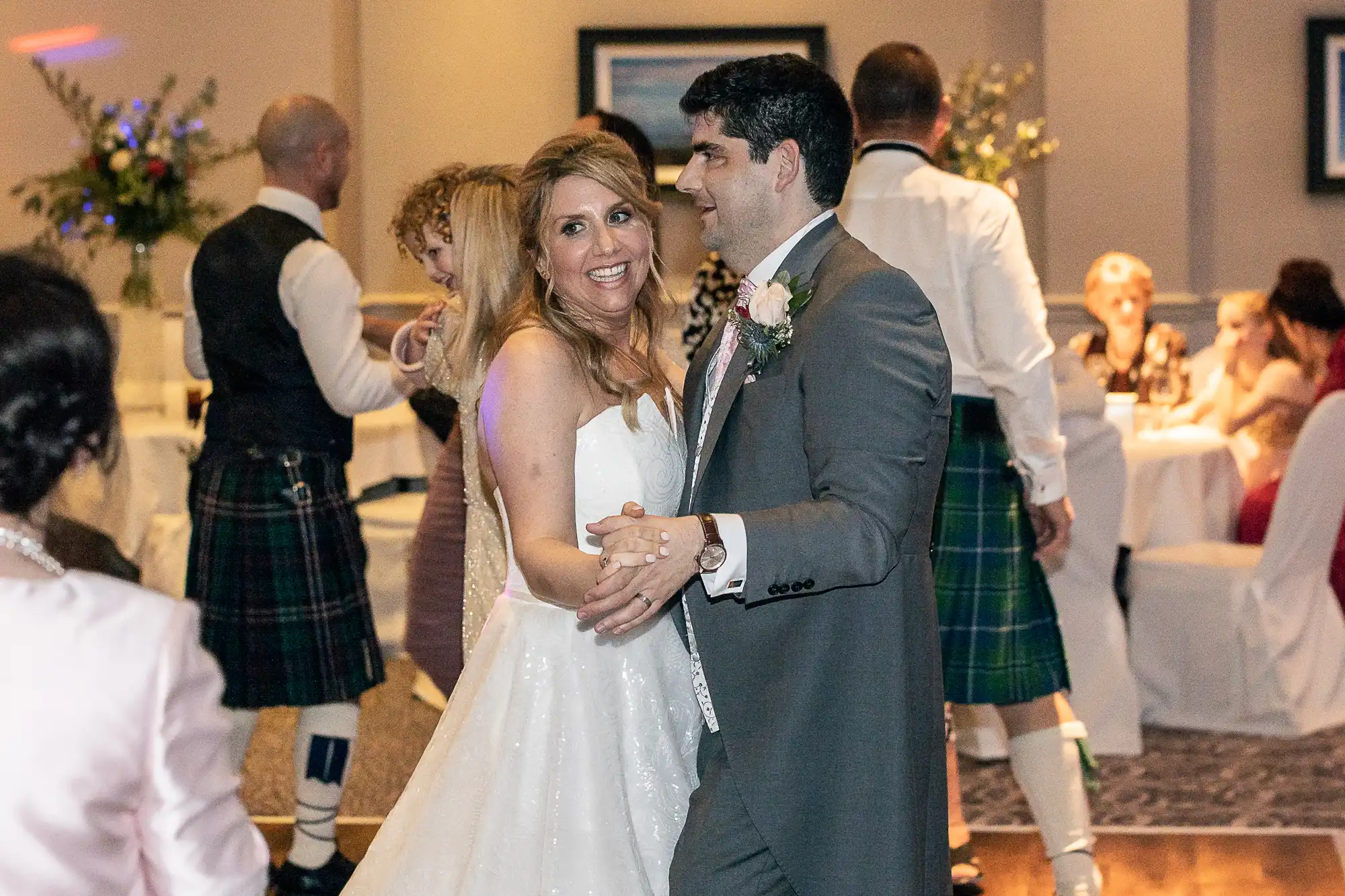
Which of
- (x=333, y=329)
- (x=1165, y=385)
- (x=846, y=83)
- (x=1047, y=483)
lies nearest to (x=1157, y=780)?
(x=1047, y=483)

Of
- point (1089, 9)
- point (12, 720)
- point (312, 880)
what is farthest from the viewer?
point (1089, 9)

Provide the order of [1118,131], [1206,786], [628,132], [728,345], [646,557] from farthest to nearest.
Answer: [1118,131]
[1206,786]
[628,132]
[728,345]
[646,557]

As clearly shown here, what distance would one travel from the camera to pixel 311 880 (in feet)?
11.2

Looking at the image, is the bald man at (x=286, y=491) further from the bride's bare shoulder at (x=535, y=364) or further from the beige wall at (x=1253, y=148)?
the beige wall at (x=1253, y=148)

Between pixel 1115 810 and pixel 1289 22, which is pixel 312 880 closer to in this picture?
pixel 1115 810

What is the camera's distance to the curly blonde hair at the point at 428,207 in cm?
304

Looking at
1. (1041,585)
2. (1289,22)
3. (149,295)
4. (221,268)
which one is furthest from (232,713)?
(1289,22)

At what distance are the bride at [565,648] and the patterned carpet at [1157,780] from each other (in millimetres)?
2080

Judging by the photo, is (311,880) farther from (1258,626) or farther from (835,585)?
(1258,626)

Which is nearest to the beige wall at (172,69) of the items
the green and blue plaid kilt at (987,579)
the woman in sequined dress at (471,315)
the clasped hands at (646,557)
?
the woman in sequined dress at (471,315)

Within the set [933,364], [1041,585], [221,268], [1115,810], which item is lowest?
[1115,810]

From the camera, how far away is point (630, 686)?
7.13 feet

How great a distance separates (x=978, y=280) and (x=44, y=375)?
2480 millimetres

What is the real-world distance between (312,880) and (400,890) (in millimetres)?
1353
